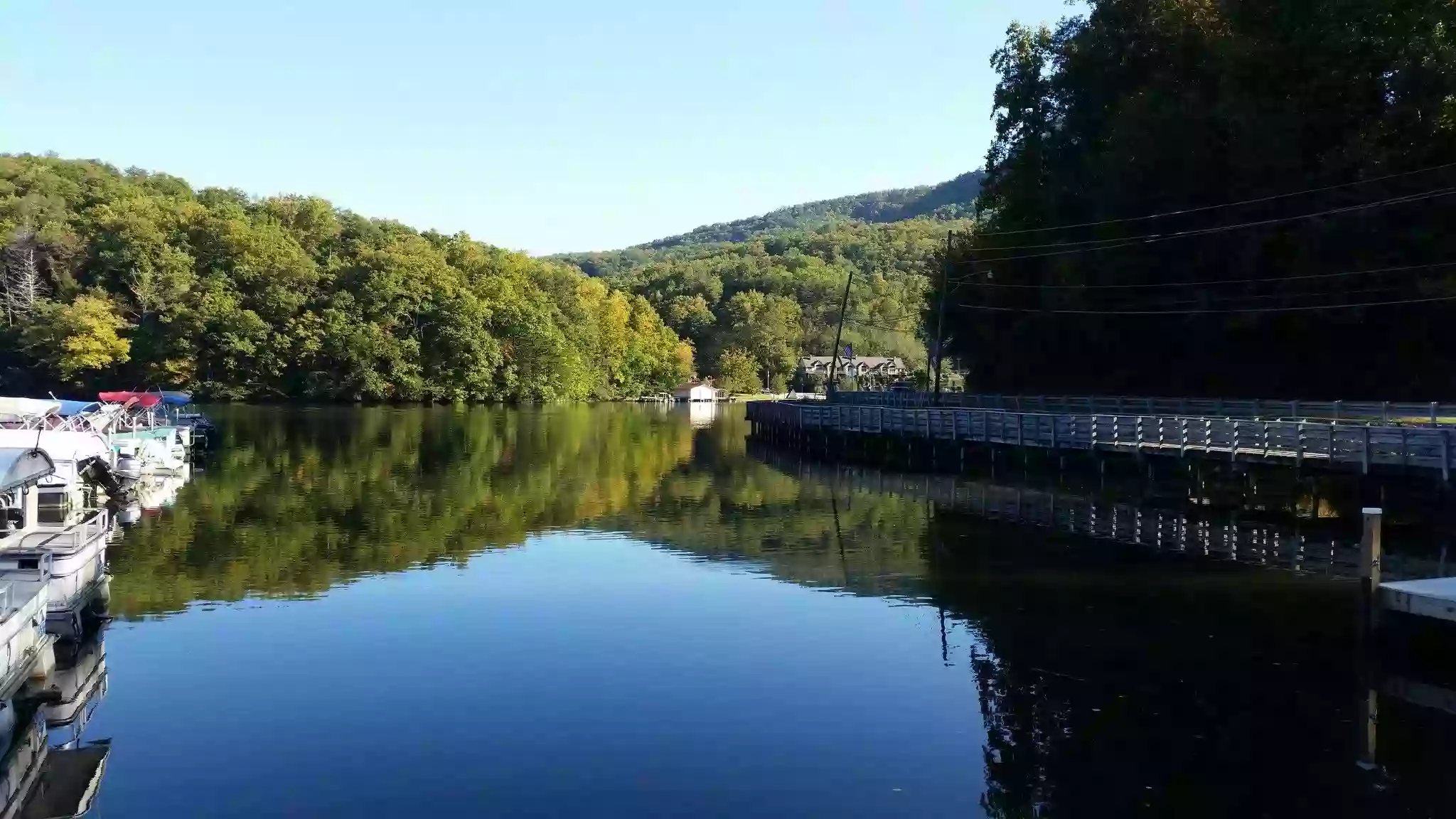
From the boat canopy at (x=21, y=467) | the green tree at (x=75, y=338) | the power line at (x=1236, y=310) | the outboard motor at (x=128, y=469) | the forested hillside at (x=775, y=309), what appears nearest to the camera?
the boat canopy at (x=21, y=467)

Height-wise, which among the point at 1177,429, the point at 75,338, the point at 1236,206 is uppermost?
the point at 1236,206

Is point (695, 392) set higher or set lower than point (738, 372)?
lower

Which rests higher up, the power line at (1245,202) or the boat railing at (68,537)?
the power line at (1245,202)

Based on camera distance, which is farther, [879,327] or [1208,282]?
[879,327]

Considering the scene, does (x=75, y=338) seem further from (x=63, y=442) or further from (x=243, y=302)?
(x=63, y=442)

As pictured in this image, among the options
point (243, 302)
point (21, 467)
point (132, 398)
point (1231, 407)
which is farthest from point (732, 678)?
point (243, 302)

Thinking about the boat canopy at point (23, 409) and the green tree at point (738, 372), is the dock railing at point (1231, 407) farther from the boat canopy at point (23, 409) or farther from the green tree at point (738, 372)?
the green tree at point (738, 372)

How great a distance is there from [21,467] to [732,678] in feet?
37.4

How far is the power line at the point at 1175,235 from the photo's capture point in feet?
132

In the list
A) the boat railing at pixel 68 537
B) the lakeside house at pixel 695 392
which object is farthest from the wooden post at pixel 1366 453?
the lakeside house at pixel 695 392

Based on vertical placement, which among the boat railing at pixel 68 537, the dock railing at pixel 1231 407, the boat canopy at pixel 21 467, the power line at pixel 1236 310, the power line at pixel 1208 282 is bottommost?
the boat railing at pixel 68 537

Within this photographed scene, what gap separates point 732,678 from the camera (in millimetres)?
16141

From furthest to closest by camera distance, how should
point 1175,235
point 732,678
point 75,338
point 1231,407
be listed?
1. point 75,338
2. point 1175,235
3. point 1231,407
4. point 732,678

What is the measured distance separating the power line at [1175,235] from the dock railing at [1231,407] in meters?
6.51
